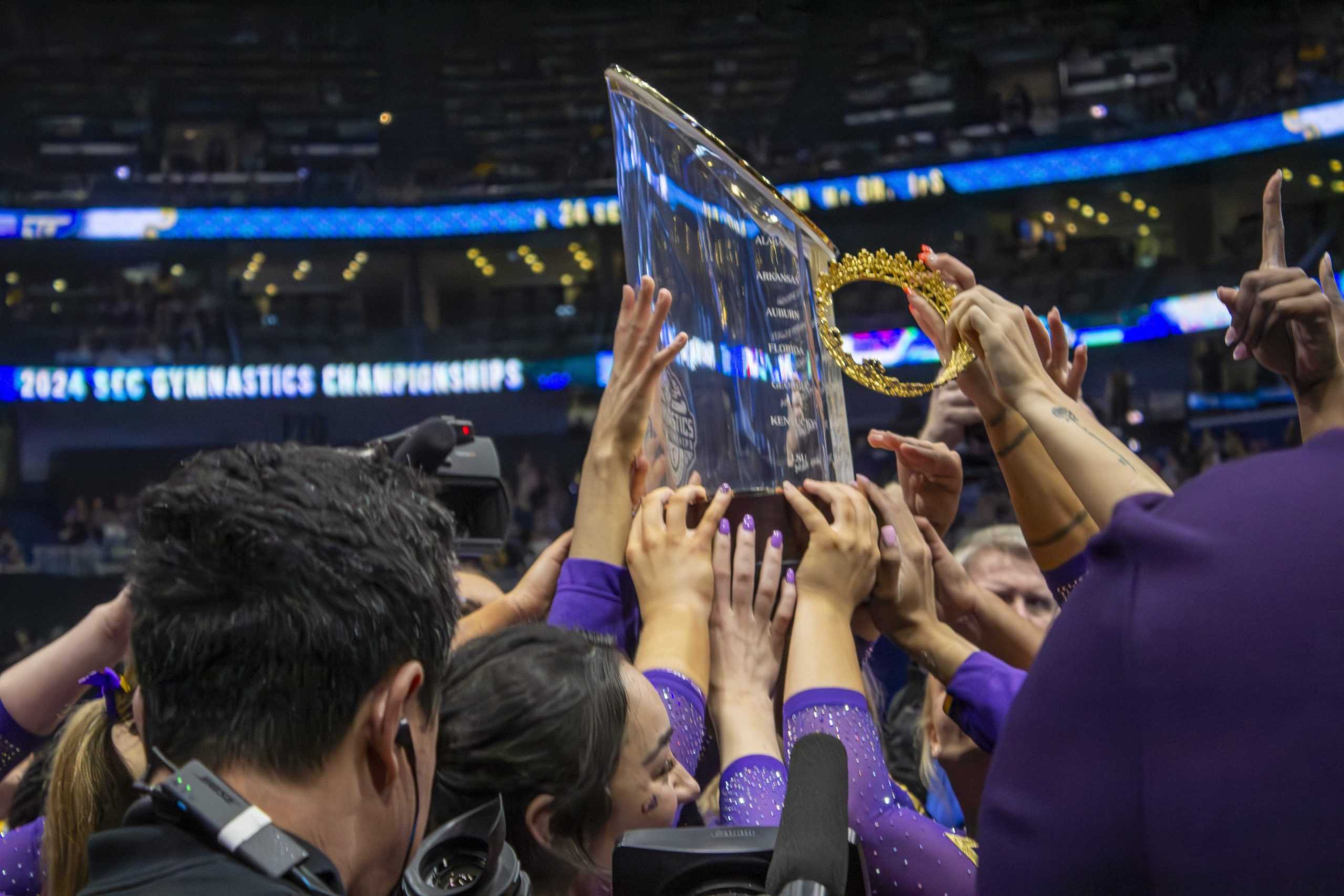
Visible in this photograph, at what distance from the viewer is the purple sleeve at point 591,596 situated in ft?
3.32

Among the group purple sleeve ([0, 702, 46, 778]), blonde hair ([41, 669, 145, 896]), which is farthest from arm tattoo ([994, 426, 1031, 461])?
purple sleeve ([0, 702, 46, 778])

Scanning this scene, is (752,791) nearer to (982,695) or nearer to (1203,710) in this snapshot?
(982,695)

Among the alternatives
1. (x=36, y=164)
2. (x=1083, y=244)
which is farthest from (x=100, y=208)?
(x=1083, y=244)

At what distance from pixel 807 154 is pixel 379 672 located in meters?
9.80

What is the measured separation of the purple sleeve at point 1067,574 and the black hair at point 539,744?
0.37 m

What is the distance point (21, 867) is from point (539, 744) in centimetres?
68

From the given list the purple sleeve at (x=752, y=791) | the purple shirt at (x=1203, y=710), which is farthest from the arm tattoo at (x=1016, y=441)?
the purple shirt at (x=1203, y=710)

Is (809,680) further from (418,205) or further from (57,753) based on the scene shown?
(418,205)

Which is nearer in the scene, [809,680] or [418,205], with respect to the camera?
[809,680]

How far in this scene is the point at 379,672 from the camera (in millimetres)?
599

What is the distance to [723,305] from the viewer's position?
104cm

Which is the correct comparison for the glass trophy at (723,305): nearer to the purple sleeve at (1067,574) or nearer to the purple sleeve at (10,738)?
the purple sleeve at (1067,574)

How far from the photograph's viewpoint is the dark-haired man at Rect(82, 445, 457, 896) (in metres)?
0.57

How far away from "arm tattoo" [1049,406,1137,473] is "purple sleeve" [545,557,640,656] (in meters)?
0.43
